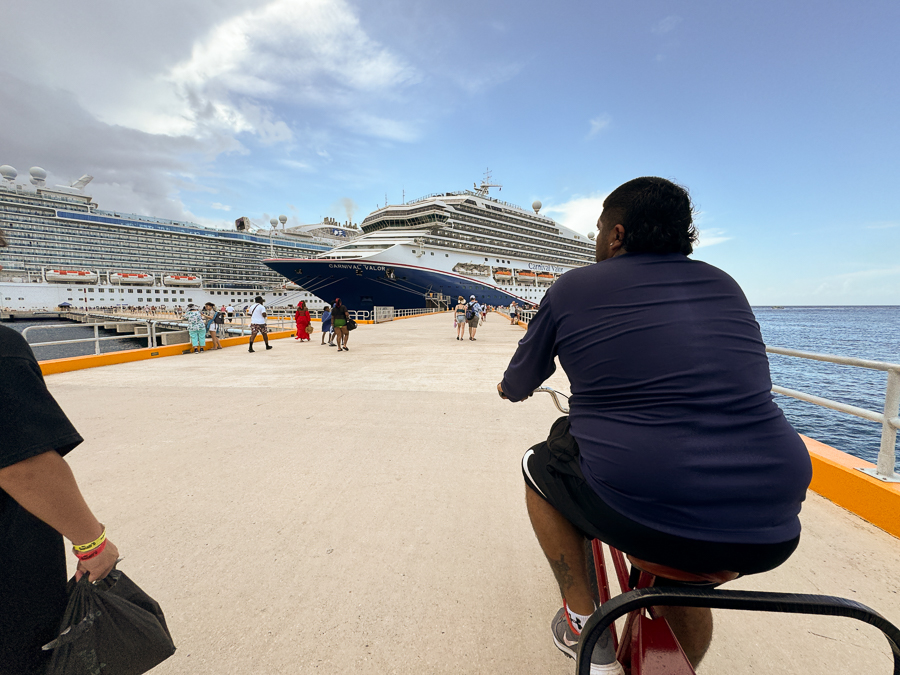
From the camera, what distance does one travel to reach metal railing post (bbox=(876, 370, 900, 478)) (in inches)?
83.8

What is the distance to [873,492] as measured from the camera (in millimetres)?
2113

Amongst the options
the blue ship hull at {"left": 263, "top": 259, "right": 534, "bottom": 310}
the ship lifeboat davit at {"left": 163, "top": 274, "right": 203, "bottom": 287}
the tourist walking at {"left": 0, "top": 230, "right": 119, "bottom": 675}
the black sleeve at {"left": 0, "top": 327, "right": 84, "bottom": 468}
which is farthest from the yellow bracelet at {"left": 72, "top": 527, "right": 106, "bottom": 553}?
the ship lifeboat davit at {"left": 163, "top": 274, "right": 203, "bottom": 287}

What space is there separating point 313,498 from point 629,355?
2150mm

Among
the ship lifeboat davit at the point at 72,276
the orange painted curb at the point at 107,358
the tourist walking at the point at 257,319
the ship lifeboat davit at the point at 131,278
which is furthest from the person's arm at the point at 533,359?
the ship lifeboat davit at the point at 72,276

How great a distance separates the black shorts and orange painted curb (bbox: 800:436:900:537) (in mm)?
1997

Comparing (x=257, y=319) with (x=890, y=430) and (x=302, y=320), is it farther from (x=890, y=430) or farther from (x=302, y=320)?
(x=890, y=430)

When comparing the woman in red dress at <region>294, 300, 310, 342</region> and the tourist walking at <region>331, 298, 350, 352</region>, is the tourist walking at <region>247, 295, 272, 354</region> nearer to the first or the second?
the tourist walking at <region>331, 298, 350, 352</region>

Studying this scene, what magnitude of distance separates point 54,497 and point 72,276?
60.1 meters

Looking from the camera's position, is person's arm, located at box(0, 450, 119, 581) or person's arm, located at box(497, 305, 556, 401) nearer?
A: person's arm, located at box(0, 450, 119, 581)

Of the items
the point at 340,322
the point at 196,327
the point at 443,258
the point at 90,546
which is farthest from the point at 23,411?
the point at 443,258

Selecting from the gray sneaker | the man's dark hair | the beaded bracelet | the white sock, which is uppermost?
the man's dark hair

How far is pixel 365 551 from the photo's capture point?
1.89 meters

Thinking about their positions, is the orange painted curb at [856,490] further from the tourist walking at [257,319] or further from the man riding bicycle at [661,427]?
the tourist walking at [257,319]

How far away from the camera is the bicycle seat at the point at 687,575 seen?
900mm
